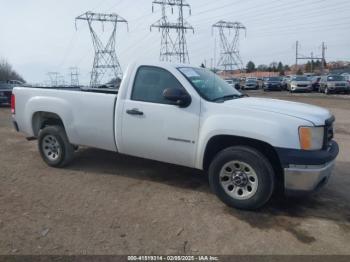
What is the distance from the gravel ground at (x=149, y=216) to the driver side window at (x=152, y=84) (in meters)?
1.28

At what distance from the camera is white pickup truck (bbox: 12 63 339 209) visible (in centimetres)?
449

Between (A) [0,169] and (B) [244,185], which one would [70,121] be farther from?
(B) [244,185]

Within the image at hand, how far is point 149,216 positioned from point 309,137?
2.03 metres

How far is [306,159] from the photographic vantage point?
439 centimetres

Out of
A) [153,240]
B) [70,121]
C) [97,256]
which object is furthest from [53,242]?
[70,121]

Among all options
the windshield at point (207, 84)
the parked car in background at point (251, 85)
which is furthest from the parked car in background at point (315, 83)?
the windshield at point (207, 84)

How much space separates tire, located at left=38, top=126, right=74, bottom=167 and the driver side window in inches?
65.1

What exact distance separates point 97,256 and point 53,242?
57 cm

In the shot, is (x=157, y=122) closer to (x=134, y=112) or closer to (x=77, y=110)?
(x=134, y=112)

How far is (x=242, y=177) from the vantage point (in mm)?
4785

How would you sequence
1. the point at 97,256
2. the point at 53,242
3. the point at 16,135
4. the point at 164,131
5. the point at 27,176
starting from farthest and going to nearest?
1. the point at 16,135
2. the point at 27,176
3. the point at 164,131
4. the point at 53,242
5. the point at 97,256

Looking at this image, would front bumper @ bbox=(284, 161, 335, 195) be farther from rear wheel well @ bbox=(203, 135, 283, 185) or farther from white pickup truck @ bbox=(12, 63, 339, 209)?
rear wheel well @ bbox=(203, 135, 283, 185)

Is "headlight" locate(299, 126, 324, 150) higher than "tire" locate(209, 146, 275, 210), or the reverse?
"headlight" locate(299, 126, 324, 150)

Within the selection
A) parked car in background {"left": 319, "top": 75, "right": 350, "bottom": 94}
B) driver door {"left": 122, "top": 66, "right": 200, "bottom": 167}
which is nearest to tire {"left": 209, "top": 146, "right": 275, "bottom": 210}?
driver door {"left": 122, "top": 66, "right": 200, "bottom": 167}
